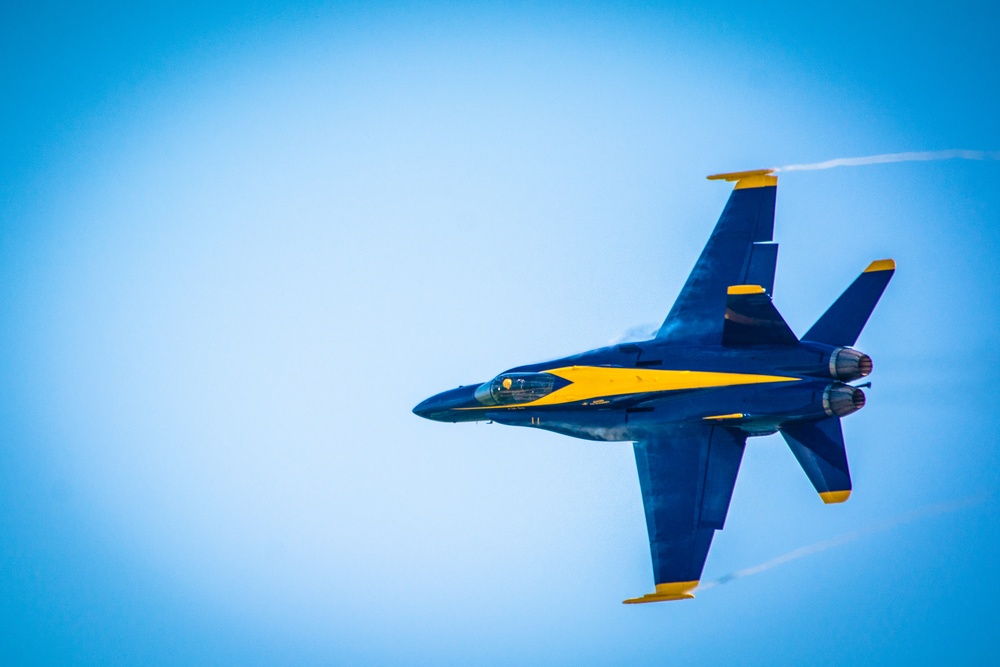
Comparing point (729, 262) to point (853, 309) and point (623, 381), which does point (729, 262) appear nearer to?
point (853, 309)

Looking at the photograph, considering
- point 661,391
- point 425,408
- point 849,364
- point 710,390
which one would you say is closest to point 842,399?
point 849,364

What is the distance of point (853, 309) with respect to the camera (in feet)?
99.8

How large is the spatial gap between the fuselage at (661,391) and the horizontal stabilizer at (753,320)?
0.23 m

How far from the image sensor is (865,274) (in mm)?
30594

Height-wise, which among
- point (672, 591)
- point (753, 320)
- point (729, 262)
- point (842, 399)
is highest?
point (729, 262)

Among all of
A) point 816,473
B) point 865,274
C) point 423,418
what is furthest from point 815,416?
point 423,418

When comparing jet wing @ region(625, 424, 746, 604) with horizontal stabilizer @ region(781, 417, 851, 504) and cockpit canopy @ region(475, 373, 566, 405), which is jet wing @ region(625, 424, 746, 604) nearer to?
horizontal stabilizer @ region(781, 417, 851, 504)

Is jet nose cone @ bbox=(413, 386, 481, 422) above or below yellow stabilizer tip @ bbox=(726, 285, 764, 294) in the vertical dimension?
below

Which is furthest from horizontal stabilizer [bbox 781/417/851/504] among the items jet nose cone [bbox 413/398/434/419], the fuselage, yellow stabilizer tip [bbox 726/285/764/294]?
jet nose cone [bbox 413/398/434/419]

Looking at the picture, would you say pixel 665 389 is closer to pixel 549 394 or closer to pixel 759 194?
pixel 549 394

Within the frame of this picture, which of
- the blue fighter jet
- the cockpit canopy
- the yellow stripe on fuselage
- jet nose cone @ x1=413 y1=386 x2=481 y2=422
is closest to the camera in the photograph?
the blue fighter jet

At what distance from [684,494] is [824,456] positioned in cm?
328

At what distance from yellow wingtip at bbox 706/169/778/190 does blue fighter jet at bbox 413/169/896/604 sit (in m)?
0.02

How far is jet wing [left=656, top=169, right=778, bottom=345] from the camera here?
3256 centimetres
